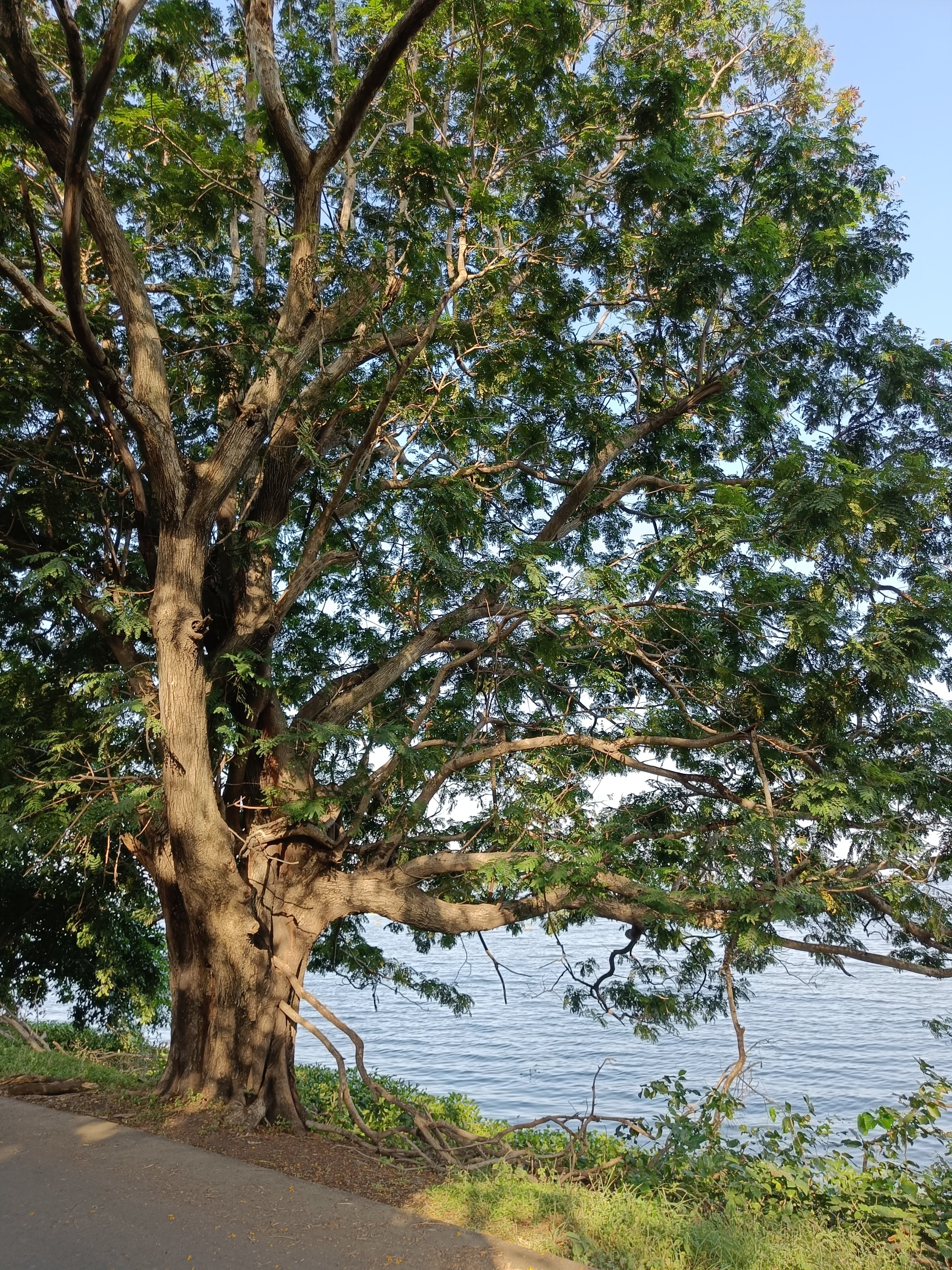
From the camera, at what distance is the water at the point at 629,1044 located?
14.4 metres

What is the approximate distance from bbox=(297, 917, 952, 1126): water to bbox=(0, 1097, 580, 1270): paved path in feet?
10.2

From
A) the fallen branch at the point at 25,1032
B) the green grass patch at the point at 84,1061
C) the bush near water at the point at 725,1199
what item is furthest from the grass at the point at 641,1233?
the fallen branch at the point at 25,1032

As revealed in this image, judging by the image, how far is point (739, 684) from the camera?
8219mm

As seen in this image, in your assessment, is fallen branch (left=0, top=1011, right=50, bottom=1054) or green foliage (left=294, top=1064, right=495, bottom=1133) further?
fallen branch (left=0, top=1011, right=50, bottom=1054)

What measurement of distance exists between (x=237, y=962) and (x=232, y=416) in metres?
4.83

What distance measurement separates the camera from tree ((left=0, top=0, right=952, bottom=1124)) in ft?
23.5

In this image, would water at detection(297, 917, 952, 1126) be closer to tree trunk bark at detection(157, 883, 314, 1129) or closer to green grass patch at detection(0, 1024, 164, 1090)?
tree trunk bark at detection(157, 883, 314, 1129)

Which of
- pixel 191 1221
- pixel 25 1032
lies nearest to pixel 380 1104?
pixel 191 1221

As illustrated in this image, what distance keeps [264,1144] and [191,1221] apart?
193 centimetres

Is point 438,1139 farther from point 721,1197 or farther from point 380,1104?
point 721,1197

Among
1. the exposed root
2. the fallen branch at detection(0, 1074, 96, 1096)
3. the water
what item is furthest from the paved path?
the water

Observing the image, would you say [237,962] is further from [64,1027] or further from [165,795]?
[64,1027]

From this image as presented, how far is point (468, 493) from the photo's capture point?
8.00m

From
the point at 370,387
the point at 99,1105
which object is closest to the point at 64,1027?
the point at 99,1105
